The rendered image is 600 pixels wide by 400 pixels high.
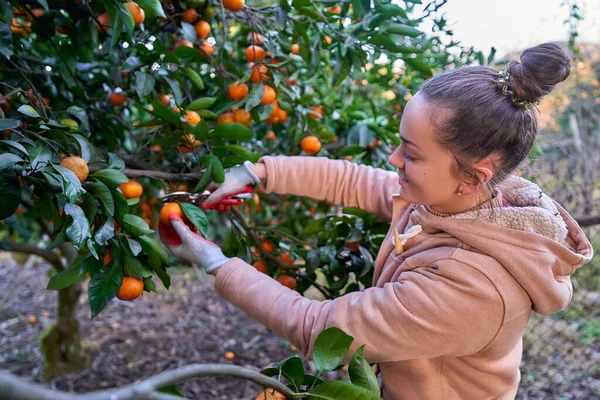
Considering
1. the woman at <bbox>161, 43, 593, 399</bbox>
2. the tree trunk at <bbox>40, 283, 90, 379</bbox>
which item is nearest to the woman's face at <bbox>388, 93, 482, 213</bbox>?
the woman at <bbox>161, 43, 593, 399</bbox>

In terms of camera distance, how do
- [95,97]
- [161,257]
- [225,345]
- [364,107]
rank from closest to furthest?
[161,257] < [95,97] < [364,107] < [225,345]

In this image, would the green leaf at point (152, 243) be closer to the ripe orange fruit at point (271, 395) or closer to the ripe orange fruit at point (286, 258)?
the ripe orange fruit at point (271, 395)

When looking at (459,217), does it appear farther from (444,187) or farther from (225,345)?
(225,345)

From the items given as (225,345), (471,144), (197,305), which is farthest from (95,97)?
(197,305)

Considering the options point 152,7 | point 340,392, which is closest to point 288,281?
point 340,392

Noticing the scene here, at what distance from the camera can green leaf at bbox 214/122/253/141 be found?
1388 mm

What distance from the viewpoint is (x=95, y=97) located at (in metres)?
1.76

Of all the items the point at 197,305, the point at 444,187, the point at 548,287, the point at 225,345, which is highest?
the point at 444,187

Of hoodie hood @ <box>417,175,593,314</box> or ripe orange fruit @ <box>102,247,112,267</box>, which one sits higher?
hoodie hood @ <box>417,175,593,314</box>

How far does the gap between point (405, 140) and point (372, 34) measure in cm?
57

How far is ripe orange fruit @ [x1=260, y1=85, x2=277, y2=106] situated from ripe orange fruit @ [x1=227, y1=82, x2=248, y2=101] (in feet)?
0.20

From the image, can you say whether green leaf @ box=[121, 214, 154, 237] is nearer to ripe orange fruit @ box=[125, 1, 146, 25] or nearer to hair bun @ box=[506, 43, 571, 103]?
ripe orange fruit @ box=[125, 1, 146, 25]

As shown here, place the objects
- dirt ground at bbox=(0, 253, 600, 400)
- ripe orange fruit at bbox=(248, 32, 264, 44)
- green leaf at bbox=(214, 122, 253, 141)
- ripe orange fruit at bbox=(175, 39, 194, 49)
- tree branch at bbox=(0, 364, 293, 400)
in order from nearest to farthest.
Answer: tree branch at bbox=(0, 364, 293, 400), green leaf at bbox=(214, 122, 253, 141), ripe orange fruit at bbox=(175, 39, 194, 49), ripe orange fruit at bbox=(248, 32, 264, 44), dirt ground at bbox=(0, 253, 600, 400)

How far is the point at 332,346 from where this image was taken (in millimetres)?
979
